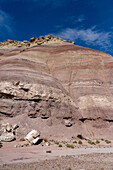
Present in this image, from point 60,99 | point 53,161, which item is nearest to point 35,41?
point 60,99

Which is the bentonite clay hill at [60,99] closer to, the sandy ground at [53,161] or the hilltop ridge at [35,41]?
the sandy ground at [53,161]

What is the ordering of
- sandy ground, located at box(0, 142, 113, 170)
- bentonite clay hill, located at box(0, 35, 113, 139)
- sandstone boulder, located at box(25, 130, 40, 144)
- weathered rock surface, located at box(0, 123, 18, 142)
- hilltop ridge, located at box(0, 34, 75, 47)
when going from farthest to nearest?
hilltop ridge, located at box(0, 34, 75, 47)
bentonite clay hill, located at box(0, 35, 113, 139)
weathered rock surface, located at box(0, 123, 18, 142)
sandstone boulder, located at box(25, 130, 40, 144)
sandy ground, located at box(0, 142, 113, 170)

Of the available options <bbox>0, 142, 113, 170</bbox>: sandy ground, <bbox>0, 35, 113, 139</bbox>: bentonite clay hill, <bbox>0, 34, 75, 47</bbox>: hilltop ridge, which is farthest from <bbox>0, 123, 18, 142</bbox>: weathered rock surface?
<bbox>0, 34, 75, 47</bbox>: hilltop ridge

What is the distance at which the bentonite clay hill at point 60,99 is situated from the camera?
624 inches

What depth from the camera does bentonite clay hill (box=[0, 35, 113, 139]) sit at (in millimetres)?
15844

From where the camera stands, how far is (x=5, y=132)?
13.1 meters

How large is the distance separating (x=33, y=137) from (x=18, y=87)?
6.93m

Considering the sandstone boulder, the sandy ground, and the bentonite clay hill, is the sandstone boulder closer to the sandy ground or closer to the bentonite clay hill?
the bentonite clay hill

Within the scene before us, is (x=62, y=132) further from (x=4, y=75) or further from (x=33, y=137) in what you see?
(x=4, y=75)

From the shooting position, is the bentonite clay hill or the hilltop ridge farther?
the hilltop ridge

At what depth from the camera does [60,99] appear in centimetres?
1867

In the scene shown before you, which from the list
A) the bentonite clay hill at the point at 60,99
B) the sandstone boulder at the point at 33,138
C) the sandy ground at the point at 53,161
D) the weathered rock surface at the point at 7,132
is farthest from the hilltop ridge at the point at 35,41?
the sandy ground at the point at 53,161

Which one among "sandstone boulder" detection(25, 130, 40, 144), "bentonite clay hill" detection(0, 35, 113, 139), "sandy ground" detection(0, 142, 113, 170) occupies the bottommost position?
"sandy ground" detection(0, 142, 113, 170)

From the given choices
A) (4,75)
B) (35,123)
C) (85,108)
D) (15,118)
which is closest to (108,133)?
(85,108)
